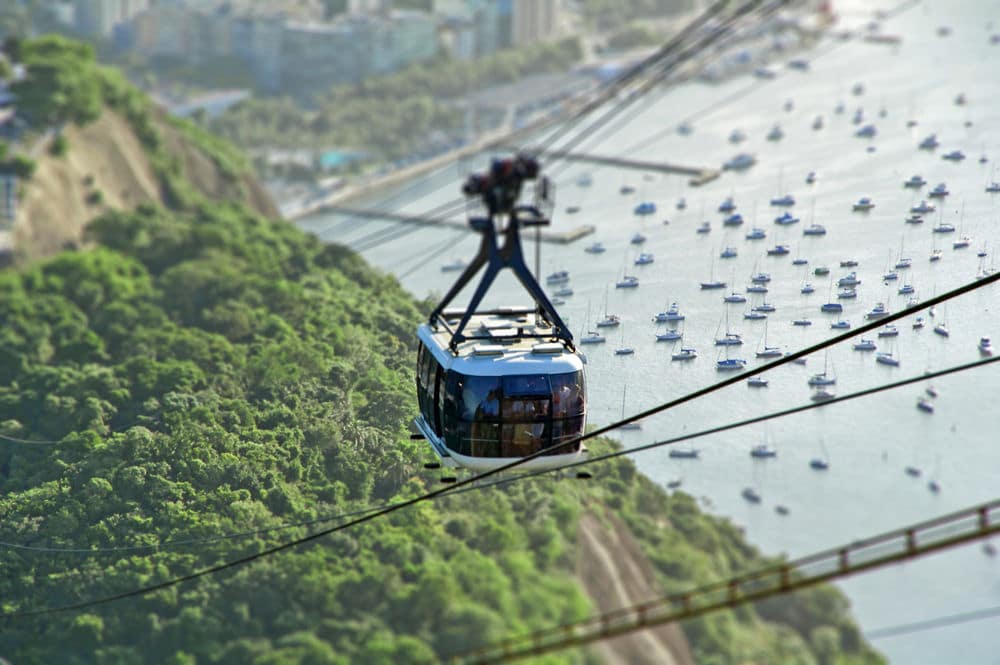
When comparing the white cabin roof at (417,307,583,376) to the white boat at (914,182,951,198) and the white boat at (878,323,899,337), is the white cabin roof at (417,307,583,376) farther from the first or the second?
the white boat at (914,182,951,198)

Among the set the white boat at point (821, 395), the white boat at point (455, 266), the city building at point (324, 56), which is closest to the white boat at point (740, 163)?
the white boat at point (455, 266)

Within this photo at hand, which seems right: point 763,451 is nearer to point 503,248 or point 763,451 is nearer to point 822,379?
point 822,379

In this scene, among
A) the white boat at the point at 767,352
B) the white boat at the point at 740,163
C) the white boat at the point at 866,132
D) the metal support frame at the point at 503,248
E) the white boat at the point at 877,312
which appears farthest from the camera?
the white boat at the point at 866,132

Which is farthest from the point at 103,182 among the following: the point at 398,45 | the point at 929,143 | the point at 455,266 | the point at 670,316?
the point at 398,45

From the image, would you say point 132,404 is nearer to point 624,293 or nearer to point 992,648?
point 624,293

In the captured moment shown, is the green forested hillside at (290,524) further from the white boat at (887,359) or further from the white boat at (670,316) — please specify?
the white boat at (887,359)

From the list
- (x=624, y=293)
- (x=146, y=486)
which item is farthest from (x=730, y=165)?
(x=146, y=486)
